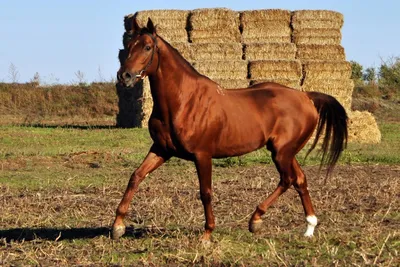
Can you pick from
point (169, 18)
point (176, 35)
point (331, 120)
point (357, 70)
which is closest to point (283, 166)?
point (331, 120)

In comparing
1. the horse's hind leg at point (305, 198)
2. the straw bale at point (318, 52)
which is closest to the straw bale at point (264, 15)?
the straw bale at point (318, 52)

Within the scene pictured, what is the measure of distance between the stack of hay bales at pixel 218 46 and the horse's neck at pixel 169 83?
50.3 ft

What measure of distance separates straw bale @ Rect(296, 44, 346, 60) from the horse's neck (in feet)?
54.6

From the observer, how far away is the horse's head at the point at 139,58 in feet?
27.0

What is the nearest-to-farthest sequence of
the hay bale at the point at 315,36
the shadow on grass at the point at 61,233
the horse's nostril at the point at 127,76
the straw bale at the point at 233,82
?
the horse's nostril at the point at 127,76 < the shadow on grass at the point at 61,233 < the straw bale at the point at 233,82 < the hay bale at the point at 315,36

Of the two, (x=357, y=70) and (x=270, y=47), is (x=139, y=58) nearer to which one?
(x=270, y=47)

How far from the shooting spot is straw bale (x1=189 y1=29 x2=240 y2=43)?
24.8m

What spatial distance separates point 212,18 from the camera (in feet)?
81.4

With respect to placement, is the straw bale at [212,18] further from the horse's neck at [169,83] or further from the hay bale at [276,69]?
the horse's neck at [169,83]

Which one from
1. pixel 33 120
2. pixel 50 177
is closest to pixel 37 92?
pixel 33 120

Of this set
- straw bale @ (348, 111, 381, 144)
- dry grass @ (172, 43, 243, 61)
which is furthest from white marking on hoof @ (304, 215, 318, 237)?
dry grass @ (172, 43, 243, 61)

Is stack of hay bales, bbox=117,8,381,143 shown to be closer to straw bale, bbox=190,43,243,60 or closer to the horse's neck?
straw bale, bbox=190,43,243,60

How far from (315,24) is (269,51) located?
1540 mm

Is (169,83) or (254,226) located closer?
(169,83)
